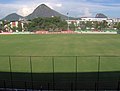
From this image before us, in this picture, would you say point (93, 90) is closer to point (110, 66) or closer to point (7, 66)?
point (110, 66)

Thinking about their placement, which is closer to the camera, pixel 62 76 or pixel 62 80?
pixel 62 80

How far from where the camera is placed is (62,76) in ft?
66.5

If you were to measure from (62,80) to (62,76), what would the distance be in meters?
1.41

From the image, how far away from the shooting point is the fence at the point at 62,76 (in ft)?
56.7

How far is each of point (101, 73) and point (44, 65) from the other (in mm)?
6590

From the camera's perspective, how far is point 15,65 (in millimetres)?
25578

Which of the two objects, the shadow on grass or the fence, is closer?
the shadow on grass

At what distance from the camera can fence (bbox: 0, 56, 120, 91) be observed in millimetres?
17297

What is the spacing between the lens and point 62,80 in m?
18.9

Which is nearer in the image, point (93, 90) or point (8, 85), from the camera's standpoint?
point (93, 90)

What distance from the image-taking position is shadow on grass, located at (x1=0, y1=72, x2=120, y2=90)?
17.1 m

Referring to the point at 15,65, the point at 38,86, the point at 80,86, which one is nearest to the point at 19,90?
the point at 38,86

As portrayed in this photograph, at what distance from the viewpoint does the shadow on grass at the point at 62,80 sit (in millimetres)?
17125

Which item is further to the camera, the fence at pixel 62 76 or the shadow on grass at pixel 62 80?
the fence at pixel 62 76
